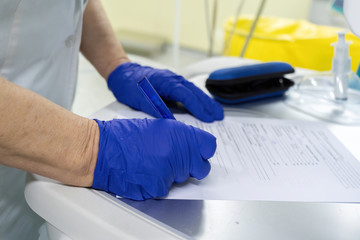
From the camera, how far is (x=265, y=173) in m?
0.58

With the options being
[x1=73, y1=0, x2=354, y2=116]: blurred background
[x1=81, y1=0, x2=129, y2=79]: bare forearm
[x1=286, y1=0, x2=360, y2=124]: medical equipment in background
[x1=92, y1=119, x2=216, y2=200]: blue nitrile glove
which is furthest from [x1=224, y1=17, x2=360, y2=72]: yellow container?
[x1=92, y1=119, x2=216, y2=200]: blue nitrile glove

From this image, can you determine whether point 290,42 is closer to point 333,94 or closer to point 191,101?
point 333,94

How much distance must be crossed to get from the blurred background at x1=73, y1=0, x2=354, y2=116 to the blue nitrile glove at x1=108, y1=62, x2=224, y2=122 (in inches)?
16.6

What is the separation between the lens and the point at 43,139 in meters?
0.49

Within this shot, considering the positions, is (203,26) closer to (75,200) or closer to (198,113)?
(198,113)

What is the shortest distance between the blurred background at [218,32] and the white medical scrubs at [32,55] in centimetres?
64

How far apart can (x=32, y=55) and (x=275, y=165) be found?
50 cm

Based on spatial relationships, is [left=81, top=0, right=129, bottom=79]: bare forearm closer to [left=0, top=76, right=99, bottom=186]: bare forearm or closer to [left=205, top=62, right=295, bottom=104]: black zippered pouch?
[left=205, top=62, right=295, bottom=104]: black zippered pouch

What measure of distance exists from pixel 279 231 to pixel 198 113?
329 millimetres

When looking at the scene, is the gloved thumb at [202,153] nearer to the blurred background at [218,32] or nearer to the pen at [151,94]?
the pen at [151,94]

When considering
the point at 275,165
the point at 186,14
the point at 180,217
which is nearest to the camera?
the point at 180,217

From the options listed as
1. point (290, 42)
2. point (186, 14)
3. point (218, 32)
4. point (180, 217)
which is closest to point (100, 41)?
point (180, 217)

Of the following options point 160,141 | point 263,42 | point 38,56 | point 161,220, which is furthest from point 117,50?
point 263,42

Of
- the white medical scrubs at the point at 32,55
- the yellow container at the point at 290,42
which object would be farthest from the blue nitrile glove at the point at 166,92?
the yellow container at the point at 290,42
